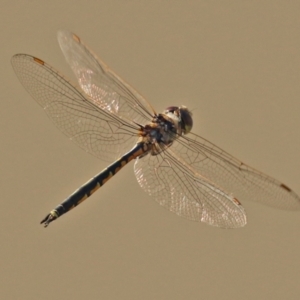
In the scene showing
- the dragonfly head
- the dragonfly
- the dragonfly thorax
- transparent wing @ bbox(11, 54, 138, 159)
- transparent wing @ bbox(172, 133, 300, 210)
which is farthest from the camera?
the dragonfly head

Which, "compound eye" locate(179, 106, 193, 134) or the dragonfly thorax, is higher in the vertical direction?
"compound eye" locate(179, 106, 193, 134)

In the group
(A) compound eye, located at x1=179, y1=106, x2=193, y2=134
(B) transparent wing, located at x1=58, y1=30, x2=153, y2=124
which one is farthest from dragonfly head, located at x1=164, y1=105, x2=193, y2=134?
(B) transparent wing, located at x1=58, y1=30, x2=153, y2=124

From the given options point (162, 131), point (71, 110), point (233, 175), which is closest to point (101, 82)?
point (71, 110)

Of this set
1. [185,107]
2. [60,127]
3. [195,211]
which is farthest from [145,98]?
[195,211]

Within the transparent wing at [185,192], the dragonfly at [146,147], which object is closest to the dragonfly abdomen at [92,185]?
the dragonfly at [146,147]

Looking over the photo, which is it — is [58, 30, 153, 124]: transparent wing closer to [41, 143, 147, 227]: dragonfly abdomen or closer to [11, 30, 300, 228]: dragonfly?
[11, 30, 300, 228]: dragonfly

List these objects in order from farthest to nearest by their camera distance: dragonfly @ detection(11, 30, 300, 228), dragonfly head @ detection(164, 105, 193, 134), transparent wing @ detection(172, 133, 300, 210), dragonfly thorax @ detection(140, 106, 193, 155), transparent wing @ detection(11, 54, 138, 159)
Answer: dragonfly head @ detection(164, 105, 193, 134) < dragonfly thorax @ detection(140, 106, 193, 155) < transparent wing @ detection(11, 54, 138, 159) < dragonfly @ detection(11, 30, 300, 228) < transparent wing @ detection(172, 133, 300, 210)
